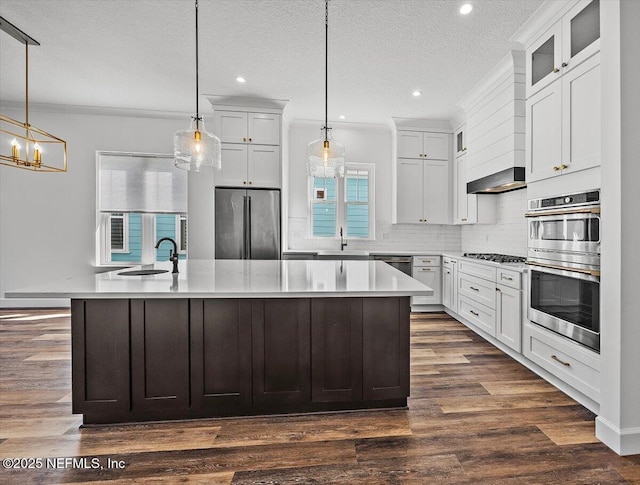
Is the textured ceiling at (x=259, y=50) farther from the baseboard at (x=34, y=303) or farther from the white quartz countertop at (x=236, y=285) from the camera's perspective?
the baseboard at (x=34, y=303)

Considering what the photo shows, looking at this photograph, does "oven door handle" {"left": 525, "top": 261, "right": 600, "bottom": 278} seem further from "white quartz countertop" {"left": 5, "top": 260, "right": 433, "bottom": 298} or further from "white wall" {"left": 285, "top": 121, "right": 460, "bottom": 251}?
"white wall" {"left": 285, "top": 121, "right": 460, "bottom": 251}

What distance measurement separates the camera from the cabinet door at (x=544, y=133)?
100 inches

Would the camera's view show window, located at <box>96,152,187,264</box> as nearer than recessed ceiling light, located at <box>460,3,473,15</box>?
No

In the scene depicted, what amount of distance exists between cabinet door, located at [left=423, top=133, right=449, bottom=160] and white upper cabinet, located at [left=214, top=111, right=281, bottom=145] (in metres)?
2.33

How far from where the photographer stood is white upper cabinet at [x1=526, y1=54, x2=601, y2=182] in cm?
223

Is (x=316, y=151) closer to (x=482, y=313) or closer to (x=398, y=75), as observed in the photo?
(x=398, y=75)

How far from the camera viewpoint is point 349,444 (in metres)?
1.91

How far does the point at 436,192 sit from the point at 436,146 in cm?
72

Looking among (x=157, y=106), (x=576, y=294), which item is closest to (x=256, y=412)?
(x=576, y=294)

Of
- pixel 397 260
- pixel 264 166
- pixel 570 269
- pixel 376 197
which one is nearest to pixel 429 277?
pixel 397 260

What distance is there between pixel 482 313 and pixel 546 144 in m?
1.95

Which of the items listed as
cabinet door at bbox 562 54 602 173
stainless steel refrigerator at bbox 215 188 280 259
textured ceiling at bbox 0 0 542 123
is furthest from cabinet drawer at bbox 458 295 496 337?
textured ceiling at bbox 0 0 542 123

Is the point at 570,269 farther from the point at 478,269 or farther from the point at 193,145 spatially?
the point at 193,145

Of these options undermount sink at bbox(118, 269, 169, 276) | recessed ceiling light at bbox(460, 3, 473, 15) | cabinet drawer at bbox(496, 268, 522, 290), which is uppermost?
recessed ceiling light at bbox(460, 3, 473, 15)
